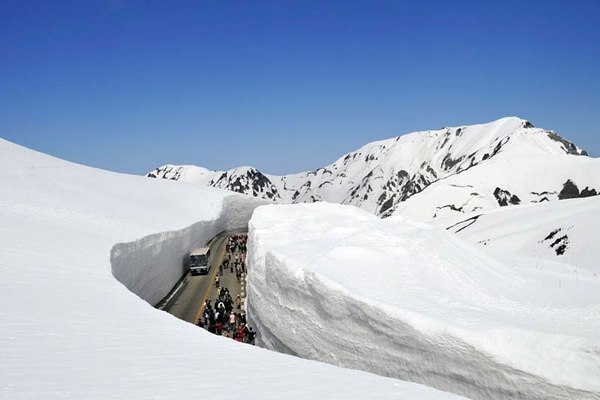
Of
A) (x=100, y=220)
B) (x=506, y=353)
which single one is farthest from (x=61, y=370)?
(x=100, y=220)

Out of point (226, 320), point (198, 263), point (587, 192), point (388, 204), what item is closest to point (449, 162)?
point (388, 204)

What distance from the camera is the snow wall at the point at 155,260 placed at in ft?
75.7

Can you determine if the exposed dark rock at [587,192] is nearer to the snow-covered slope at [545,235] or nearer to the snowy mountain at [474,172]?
the snowy mountain at [474,172]

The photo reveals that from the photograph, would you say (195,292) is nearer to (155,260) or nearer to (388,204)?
(155,260)

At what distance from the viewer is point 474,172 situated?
80.2m

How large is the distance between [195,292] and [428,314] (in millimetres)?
22863

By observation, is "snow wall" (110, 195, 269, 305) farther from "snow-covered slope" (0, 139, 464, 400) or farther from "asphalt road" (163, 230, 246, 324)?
"asphalt road" (163, 230, 246, 324)

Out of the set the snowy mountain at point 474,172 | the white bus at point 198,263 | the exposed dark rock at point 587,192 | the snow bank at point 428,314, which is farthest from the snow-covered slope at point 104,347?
the exposed dark rock at point 587,192

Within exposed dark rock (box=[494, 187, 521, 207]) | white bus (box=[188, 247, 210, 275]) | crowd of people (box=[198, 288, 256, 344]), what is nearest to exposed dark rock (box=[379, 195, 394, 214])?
exposed dark rock (box=[494, 187, 521, 207])

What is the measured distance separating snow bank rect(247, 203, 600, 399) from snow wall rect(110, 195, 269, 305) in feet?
22.3

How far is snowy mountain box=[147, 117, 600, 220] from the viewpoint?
70.6m


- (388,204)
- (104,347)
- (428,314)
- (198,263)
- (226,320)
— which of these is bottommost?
(226,320)

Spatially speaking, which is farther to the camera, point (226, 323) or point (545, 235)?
point (545, 235)

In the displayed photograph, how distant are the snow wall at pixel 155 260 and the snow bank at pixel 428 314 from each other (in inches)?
268
